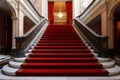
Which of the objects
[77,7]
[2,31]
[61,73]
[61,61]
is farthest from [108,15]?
[77,7]

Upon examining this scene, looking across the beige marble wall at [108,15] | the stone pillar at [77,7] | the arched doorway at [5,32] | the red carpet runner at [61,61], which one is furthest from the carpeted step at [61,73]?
the stone pillar at [77,7]

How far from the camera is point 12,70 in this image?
486 centimetres

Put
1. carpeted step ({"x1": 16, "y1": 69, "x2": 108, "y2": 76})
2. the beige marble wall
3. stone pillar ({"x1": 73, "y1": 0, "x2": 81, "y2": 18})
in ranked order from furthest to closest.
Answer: stone pillar ({"x1": 73, "y1": 0, "x2": 81, "y2": 18}) < the beige marble wall < carpeted step ({"x1": 16, "y1": 69, "x2": 108, "y2": 76})

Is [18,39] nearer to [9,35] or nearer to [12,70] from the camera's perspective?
[12,70]

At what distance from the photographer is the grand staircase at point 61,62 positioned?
472 cm

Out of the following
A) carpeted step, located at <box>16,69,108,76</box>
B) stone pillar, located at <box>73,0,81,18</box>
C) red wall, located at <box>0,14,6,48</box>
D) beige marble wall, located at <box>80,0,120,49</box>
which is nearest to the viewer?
carpeted step, located at <box>16,69,108,76</box>

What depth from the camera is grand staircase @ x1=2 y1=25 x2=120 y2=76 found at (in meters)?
4.72

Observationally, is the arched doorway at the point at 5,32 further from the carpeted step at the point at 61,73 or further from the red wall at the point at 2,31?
the carpeted step at the point at 61,73

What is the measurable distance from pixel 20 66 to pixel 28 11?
4.74 meters

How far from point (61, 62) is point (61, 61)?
1.6 inches

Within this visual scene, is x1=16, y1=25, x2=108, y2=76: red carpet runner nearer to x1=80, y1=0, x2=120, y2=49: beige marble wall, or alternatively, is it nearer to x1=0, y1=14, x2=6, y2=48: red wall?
x1=80, y1=0, x2=120, y2=49: beige marble wall

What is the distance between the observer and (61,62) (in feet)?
18.0

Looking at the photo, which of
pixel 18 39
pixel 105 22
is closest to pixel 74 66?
pixel 18 39

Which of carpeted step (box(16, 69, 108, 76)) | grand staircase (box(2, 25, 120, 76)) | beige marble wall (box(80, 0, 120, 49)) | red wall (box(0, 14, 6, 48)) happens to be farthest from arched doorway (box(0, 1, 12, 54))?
carpeted step (box(16, 69, 108, 76))
